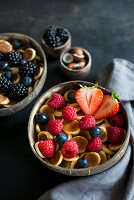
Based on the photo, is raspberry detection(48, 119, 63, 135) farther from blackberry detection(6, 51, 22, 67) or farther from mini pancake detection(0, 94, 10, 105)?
blackberry detection(6, 51, 22, 67)

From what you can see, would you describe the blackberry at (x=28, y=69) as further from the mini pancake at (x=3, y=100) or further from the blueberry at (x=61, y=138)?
the blueberry at (x=61, y=138)

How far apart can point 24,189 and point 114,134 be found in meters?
0.56

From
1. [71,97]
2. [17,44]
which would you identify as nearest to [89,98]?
[71,97]

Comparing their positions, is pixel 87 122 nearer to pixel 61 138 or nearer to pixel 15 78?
pixel 61 138

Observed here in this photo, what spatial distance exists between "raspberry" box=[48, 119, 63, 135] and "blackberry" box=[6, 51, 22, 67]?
498 millimetres

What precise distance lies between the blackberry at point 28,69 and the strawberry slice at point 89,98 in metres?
0.33

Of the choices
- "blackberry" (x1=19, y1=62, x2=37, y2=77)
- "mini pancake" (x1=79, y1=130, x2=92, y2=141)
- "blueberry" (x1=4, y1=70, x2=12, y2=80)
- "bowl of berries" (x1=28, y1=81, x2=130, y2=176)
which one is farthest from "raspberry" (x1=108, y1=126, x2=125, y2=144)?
"blueberry" (x1=4, y1=70, x2=12, y2=80)

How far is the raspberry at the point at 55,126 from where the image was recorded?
3.94ft

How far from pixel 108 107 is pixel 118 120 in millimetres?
84

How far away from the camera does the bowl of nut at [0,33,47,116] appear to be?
137 centimetres

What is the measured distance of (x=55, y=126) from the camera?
1.20 meters

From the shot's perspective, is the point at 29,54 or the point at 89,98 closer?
the point at 89,98

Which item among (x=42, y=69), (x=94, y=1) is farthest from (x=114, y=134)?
(x=94, y=1)

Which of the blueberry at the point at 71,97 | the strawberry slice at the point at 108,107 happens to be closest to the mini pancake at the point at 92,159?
the strawberry slice at the point at 108,107
